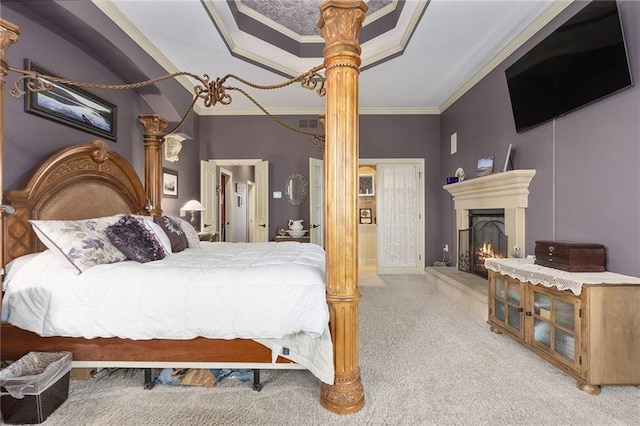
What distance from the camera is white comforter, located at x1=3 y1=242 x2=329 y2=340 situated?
1.81 m

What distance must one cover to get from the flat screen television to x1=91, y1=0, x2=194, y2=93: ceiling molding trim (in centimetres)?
382

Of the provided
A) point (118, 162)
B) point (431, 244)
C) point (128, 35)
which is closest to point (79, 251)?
point (118, 162)

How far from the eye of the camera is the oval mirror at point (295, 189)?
573 cm

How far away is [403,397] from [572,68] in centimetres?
278

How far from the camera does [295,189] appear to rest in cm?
574

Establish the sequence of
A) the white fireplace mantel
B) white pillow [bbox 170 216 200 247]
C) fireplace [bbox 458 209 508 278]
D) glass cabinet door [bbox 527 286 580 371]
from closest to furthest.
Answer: glass cabinet door [bbox 527 286 580 371] → the white fireplace mantel → white pillow [bbox 170 216 200 247] → fireplace [bbox 458 209 508 278]

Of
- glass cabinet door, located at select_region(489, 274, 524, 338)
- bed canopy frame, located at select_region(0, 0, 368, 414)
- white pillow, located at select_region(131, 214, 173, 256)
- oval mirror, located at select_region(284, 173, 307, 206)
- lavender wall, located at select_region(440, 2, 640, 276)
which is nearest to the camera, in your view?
bed canopy frame, located at select_region(0, 0, 368, 414)

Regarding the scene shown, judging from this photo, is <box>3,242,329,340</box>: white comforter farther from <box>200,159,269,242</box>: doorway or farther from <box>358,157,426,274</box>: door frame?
<box>358,157,426,274</box>: door frame

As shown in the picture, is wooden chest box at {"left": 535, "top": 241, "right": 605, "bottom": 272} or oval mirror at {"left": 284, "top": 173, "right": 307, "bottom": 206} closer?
wooden chest box at {"left": 535, "top": 241, "right": 605, "bottom": 272}

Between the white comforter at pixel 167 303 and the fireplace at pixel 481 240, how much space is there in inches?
112

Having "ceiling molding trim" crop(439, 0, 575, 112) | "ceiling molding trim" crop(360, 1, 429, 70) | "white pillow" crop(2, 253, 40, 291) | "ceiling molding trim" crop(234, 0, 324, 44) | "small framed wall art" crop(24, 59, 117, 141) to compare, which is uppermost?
"ceiling molding trim" crop(234, 0, 324, 44)

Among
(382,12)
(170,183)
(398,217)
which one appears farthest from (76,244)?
(398,217)

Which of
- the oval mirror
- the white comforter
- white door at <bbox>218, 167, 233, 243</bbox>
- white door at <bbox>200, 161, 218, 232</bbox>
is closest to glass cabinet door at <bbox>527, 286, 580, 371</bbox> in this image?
the white comforter

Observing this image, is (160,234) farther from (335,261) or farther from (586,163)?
(586,163)
